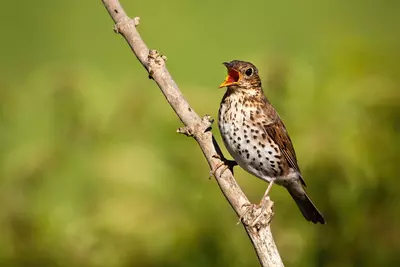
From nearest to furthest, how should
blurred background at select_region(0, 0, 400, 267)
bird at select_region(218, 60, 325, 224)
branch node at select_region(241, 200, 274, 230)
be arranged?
branch node at select_region(241, 200, 274, 230) → bird at select_region(218, 60, 325, 224) → blurred background at select_region(0, 0, 400, 267)

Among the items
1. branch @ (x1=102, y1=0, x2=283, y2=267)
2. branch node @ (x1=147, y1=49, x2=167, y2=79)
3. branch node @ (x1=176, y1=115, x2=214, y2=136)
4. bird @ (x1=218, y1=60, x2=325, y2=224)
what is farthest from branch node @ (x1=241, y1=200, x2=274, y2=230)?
bird @ (x1=218, y1=60, x2=325, y2=224)

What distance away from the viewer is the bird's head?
93.3 inches

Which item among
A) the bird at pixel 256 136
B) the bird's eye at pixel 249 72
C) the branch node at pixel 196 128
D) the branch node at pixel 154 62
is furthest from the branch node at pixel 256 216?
the bird's eye at pixel 249 72

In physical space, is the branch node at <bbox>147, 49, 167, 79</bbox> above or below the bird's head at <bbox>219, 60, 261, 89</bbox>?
below

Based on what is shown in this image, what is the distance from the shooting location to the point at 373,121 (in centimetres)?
256

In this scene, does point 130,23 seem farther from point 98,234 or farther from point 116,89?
point 116,89

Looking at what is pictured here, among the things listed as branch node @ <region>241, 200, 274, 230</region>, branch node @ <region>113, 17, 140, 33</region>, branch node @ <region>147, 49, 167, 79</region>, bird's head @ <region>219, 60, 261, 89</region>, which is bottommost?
branch node @ <region>241, 200, 274, 230</region>

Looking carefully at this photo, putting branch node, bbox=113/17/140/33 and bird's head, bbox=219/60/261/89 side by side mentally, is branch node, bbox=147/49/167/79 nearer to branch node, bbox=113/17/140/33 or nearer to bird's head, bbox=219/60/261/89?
branch node, bbox=113/17/140/33

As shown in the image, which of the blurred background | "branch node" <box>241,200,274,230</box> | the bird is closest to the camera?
"branch node" <box>241,200,274,230</box>

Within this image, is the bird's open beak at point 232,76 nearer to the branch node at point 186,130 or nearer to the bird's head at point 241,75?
the bird's head at point 241,75

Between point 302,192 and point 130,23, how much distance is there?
73 centimetres

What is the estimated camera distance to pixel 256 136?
2.41 meters

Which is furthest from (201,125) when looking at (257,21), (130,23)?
(257,21)

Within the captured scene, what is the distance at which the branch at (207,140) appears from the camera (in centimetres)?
182
